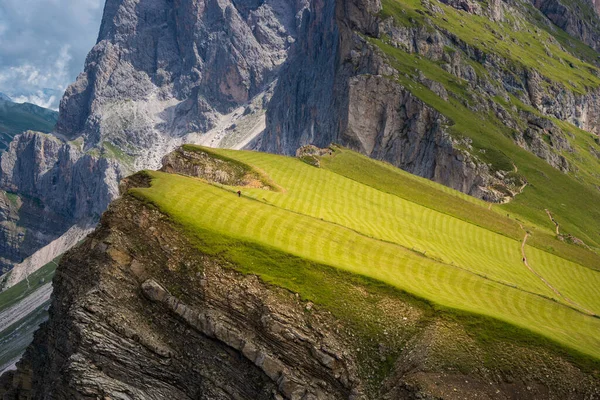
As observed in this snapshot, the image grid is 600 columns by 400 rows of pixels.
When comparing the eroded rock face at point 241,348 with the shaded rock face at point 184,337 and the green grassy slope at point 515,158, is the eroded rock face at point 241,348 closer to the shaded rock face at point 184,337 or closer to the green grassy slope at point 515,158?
the shaded rock face at point 184,337

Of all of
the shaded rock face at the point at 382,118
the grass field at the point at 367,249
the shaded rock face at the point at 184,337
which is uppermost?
the shaded rock face at the point at 382,118

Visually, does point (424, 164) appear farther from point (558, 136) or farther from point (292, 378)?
point (292, 378)

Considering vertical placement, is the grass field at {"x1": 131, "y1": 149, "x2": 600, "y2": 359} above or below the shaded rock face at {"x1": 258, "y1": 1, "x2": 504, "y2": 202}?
below

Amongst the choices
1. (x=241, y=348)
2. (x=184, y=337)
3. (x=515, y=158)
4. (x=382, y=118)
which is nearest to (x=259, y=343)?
(x=241, y=348)

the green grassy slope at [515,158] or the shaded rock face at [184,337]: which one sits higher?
the green grassy slope at [515,158]

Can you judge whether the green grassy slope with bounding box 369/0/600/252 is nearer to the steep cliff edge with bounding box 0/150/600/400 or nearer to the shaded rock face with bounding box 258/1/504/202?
the shaded rock face with bounding box 258/1/504/202

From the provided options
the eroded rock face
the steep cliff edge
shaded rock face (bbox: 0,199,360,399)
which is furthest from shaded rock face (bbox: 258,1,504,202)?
shaded rock face (bbox: 0,199,360,399)

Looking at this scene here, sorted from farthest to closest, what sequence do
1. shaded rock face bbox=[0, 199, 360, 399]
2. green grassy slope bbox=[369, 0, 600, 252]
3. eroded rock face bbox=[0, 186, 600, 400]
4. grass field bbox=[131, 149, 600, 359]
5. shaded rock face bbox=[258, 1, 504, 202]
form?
shaded rock face bbox=[258, 1, 504, 202] < green grassy slope bbox=[369, 0, 600, 252] < grass field bbox=[131, 149, 600, 359] < shaded rock face bbox=[0, 199, 360, 399] < eroded rock face bbox=[0, 186, 600, 400]

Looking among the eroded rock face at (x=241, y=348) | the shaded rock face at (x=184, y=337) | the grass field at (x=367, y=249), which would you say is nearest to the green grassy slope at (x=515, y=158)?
the grass field at (x=367, y=249)
